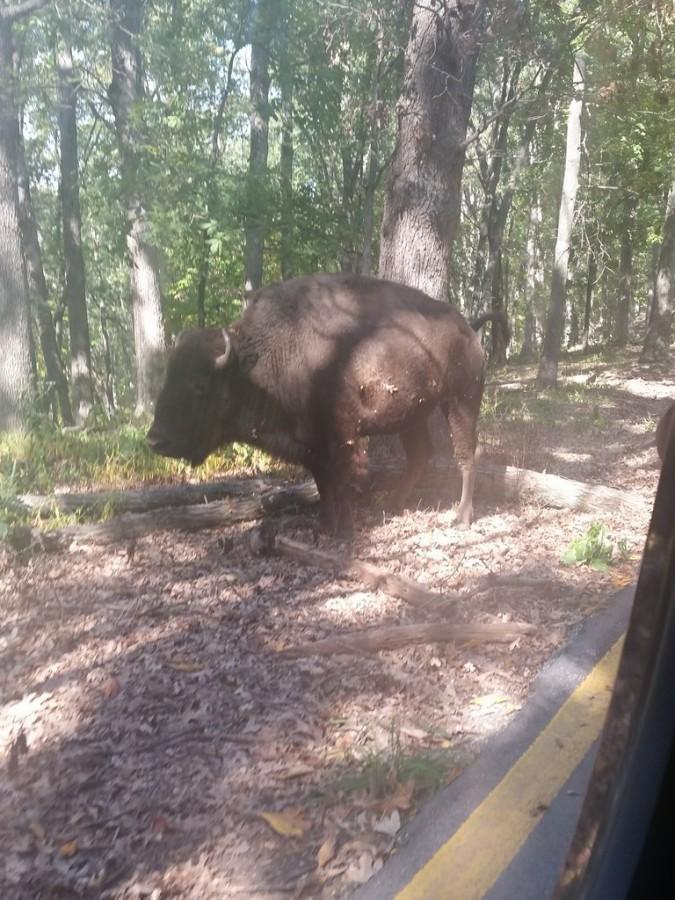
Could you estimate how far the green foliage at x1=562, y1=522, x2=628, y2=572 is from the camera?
5.30m

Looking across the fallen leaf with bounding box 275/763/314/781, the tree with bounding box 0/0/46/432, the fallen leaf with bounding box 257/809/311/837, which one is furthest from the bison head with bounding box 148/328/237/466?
the tree with bounding box 0/0/46/432

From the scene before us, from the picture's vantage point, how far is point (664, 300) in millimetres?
16469

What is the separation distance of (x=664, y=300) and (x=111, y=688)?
614 inches

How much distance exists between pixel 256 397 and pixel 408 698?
3.50 metres

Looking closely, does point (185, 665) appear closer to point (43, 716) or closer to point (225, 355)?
point (43, 716)

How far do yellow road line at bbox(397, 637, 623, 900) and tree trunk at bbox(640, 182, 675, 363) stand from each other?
1415 centimetres

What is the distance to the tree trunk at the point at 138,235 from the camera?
12.2 meters

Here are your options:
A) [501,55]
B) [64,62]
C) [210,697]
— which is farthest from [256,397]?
[64,62]

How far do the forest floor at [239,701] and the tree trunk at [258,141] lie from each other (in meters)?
6.73

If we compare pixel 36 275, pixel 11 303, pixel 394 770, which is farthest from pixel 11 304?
pixel 36 275

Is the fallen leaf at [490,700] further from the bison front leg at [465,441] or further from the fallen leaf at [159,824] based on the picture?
the bison front leg at [465,441]

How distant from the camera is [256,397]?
6648 millimetres

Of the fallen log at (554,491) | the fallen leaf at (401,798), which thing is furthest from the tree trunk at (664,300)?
the fallen leaf at (401,798)

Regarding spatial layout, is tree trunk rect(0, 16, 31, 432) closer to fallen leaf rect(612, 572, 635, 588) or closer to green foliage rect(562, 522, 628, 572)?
green foliage rect(562, 522, 628, 572)
